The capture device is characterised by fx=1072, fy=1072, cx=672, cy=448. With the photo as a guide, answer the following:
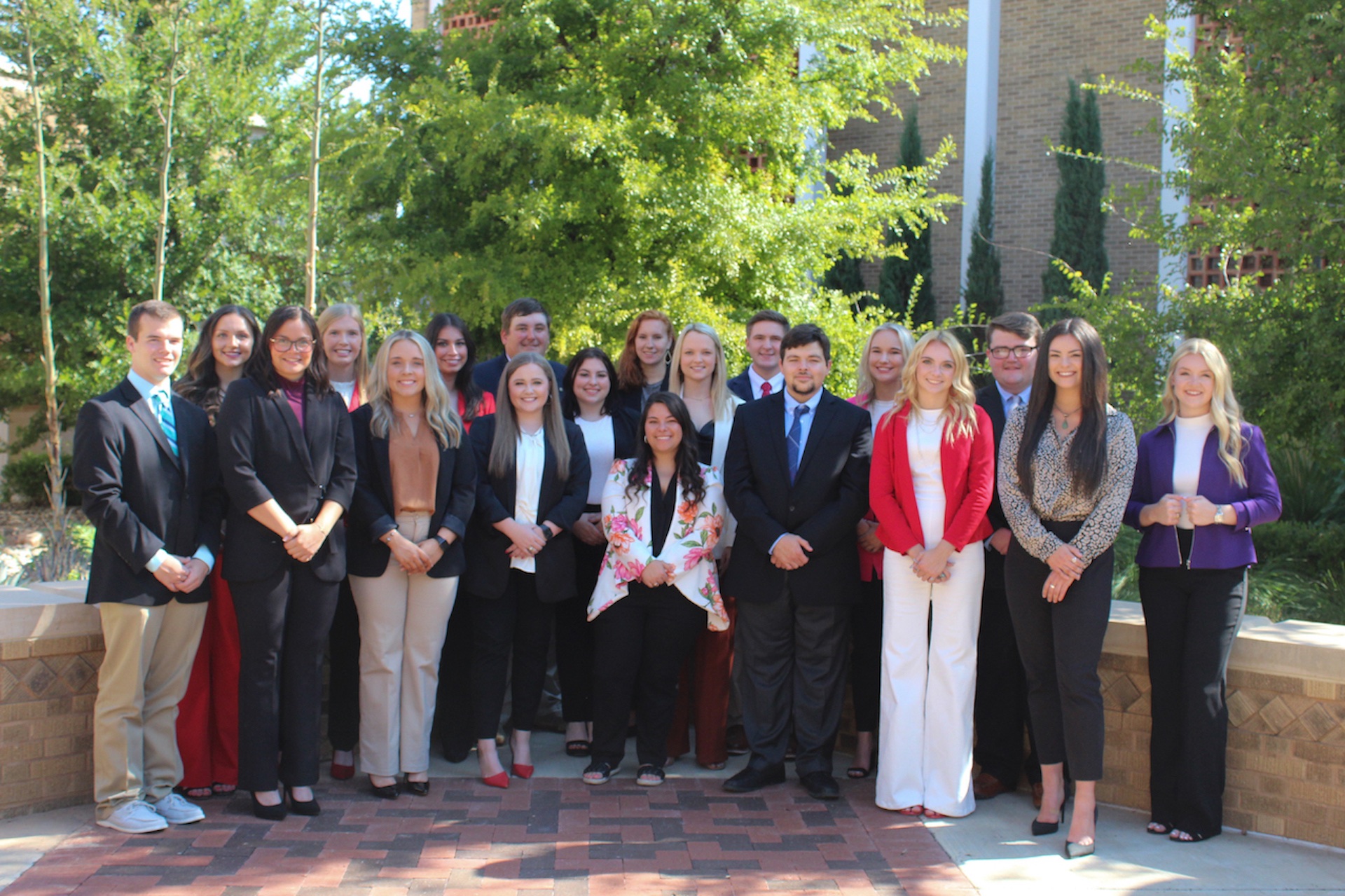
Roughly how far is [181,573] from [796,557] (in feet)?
8.58

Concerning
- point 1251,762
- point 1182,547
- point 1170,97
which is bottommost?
point 1251,762

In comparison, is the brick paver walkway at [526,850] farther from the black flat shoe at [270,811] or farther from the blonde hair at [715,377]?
the blonde hair at [715,377]

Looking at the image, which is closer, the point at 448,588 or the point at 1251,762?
the point at 1251,762

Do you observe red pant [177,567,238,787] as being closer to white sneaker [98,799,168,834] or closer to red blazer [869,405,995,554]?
white sneaker [98,799,168,834]

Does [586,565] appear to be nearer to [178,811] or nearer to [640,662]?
[640,662]

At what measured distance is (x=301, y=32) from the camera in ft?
37.8

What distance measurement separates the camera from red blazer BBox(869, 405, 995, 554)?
4.66m

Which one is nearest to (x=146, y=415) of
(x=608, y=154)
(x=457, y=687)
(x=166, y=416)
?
(x=166, y=416)

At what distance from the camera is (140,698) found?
14.5ft

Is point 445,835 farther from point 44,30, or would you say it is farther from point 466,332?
point 44,30

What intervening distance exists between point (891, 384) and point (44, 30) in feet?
43.8

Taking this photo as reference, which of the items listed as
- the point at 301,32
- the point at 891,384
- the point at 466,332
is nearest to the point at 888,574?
the point at 891,384

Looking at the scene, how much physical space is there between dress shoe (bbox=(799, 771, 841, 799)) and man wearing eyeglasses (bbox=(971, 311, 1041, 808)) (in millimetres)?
658

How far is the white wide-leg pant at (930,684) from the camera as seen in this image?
4.75m
